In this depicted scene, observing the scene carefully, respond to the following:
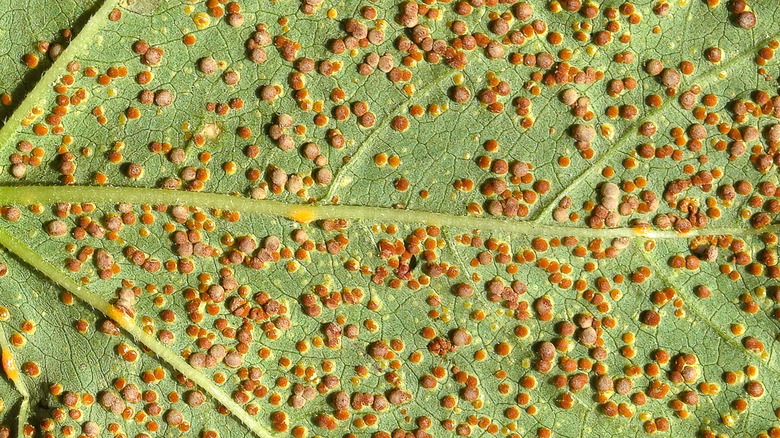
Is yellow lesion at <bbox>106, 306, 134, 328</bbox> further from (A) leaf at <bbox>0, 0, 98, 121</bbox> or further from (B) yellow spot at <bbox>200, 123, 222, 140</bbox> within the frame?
(A) leaf at <bbox>0, 0, 98, 121</bbox>

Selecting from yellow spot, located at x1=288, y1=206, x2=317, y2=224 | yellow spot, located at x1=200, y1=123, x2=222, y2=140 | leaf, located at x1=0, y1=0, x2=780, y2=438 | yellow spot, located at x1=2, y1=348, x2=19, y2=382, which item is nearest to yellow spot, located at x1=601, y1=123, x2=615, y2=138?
leaf, located at x1=0, y1=0, x2=780, y2=438

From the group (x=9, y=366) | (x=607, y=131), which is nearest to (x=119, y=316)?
(x=9, y=366)

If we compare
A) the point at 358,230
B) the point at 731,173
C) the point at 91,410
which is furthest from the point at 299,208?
the point at 731,173

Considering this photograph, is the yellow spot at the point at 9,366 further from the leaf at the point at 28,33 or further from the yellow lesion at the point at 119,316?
the leaf at the point at 28,33

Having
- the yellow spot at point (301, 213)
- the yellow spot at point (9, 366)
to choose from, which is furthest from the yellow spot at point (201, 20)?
the yellow spot at point (9, 366)

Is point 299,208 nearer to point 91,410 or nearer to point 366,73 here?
point 366,73
